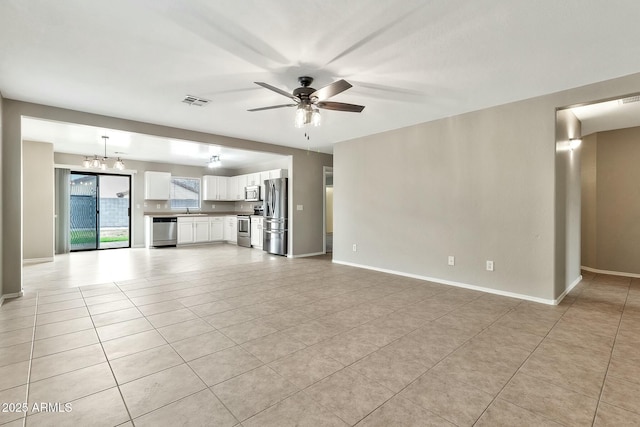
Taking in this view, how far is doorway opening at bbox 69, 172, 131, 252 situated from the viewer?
7832 millimetres

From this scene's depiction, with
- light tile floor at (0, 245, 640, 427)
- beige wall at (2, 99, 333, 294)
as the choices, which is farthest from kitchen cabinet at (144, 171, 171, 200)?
light tile floor at (0, 245, 640, 427)

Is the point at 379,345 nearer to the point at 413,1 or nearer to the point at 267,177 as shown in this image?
the point at 413,1

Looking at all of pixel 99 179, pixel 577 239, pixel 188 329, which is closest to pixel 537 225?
pixel 577 239

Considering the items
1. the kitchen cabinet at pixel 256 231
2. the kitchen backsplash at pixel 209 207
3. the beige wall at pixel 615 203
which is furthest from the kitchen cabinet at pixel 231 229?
the beige wall at pixel 615 203

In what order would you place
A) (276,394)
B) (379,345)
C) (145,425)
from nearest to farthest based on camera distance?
(145,425), (276,394), (379,345)

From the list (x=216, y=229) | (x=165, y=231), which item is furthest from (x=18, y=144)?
(x=216, y=229)

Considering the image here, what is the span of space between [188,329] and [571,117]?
565 cm

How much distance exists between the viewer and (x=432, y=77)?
121 inches

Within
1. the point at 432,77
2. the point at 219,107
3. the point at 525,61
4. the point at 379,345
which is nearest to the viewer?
the point at 379,345

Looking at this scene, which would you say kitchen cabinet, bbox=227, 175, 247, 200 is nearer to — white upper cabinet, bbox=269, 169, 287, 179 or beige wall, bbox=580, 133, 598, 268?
white upper cabinet, bbox=269, 169, 287, 179

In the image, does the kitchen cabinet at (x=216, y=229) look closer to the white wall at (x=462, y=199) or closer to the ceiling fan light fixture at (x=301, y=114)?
the white wall at (x=462, y=199)

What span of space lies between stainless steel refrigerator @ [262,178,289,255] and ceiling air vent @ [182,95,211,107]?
336cm

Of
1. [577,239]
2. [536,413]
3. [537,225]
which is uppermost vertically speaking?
[537,225]

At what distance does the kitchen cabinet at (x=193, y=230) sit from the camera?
878 centimetres
